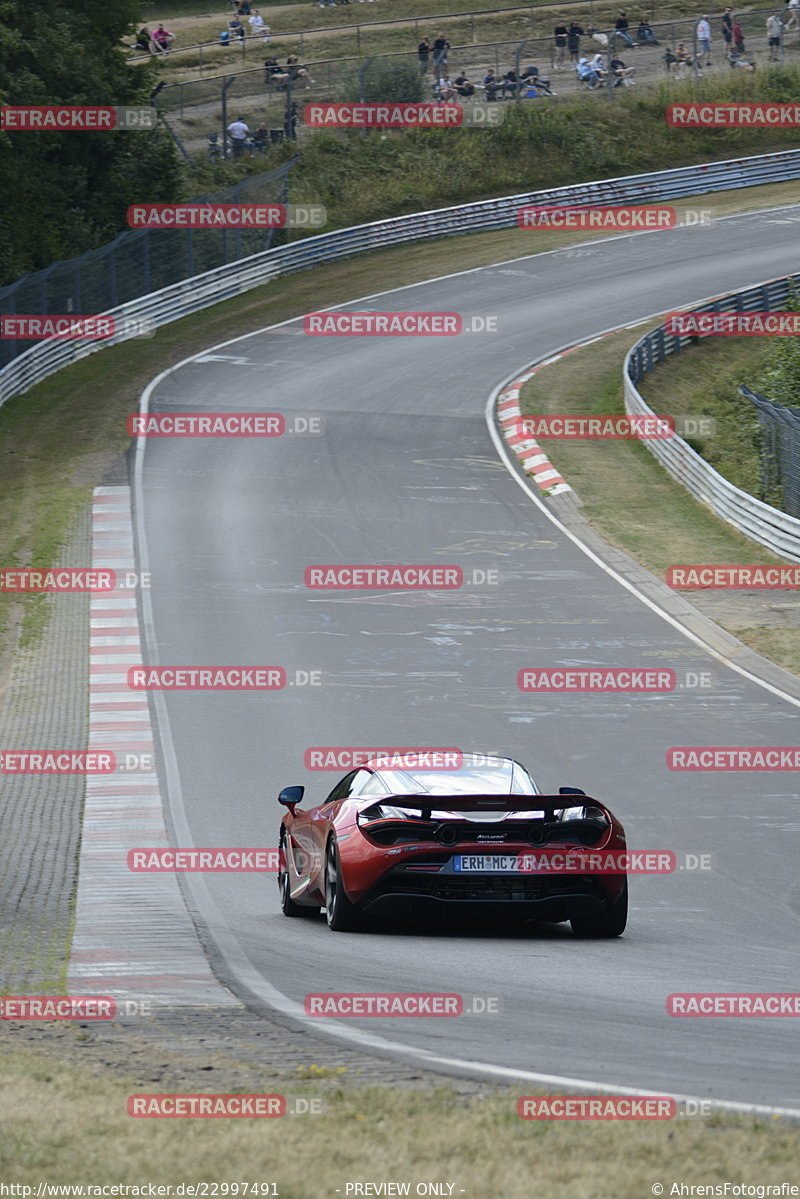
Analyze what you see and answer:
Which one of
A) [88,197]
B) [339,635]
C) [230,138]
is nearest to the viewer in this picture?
[339,635]

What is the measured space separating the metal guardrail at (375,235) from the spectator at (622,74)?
21.1 feet

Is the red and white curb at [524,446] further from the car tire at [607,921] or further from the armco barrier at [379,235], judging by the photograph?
the car tire at [607,921]

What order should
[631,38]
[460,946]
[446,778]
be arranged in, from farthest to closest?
[631,38] → [446,778] → [460,946]

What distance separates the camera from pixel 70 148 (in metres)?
48.8

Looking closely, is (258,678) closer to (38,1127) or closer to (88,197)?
(38,1127)

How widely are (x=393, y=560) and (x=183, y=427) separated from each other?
11887mm

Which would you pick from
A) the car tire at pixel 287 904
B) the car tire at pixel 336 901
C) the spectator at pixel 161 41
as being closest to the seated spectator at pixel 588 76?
the spectator at pixel 161 41

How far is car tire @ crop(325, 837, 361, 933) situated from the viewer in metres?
9.38

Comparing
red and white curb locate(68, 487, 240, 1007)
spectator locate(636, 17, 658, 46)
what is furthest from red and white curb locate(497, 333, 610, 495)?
spectator locate(636, 17, 658, 46)

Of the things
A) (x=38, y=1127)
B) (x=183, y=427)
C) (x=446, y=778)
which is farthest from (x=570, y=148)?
(x=38, y=1127)

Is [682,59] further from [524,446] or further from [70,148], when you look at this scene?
[524,446]

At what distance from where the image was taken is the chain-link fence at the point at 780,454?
92.0 ft

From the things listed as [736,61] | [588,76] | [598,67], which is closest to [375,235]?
[588,76]

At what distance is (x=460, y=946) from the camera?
9219 millimetres
